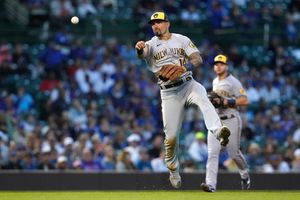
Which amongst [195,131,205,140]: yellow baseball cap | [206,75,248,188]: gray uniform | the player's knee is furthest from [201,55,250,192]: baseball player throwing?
[195,131,205,140]: yellow baseball cap

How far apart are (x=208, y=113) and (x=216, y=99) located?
1.59 m

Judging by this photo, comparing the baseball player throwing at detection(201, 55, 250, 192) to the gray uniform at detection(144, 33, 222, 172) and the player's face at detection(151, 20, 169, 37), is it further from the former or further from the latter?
the player's face at detection(151, 20, 169, 37)

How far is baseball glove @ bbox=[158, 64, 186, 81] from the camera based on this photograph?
1107cm

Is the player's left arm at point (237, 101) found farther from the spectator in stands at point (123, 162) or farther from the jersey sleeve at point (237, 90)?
the spectator in stands at point (123, 162)

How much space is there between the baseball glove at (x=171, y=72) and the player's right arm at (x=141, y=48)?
32cm

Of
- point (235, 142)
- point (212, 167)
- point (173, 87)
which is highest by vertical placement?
point (173, 87)

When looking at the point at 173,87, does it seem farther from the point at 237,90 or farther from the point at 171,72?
the point at 237,90

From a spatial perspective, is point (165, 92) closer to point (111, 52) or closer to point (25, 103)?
point (25, 103)

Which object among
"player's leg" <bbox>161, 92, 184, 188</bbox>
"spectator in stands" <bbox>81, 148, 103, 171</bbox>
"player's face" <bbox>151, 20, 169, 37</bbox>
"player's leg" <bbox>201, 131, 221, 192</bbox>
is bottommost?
"spectator in stands" <bbox>81, 148, 103, 171</bbox>

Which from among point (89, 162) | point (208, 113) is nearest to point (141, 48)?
point (208, 113)

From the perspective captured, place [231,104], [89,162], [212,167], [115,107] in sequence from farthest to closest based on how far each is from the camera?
[115,107] → [89,162] → [231,104] → [212,167]

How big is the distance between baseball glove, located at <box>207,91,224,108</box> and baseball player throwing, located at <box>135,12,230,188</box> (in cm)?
116

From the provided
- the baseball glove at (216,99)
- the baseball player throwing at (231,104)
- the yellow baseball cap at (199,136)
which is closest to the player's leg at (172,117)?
the baseball player throwing at (231,104)

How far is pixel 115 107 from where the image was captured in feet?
62.6
